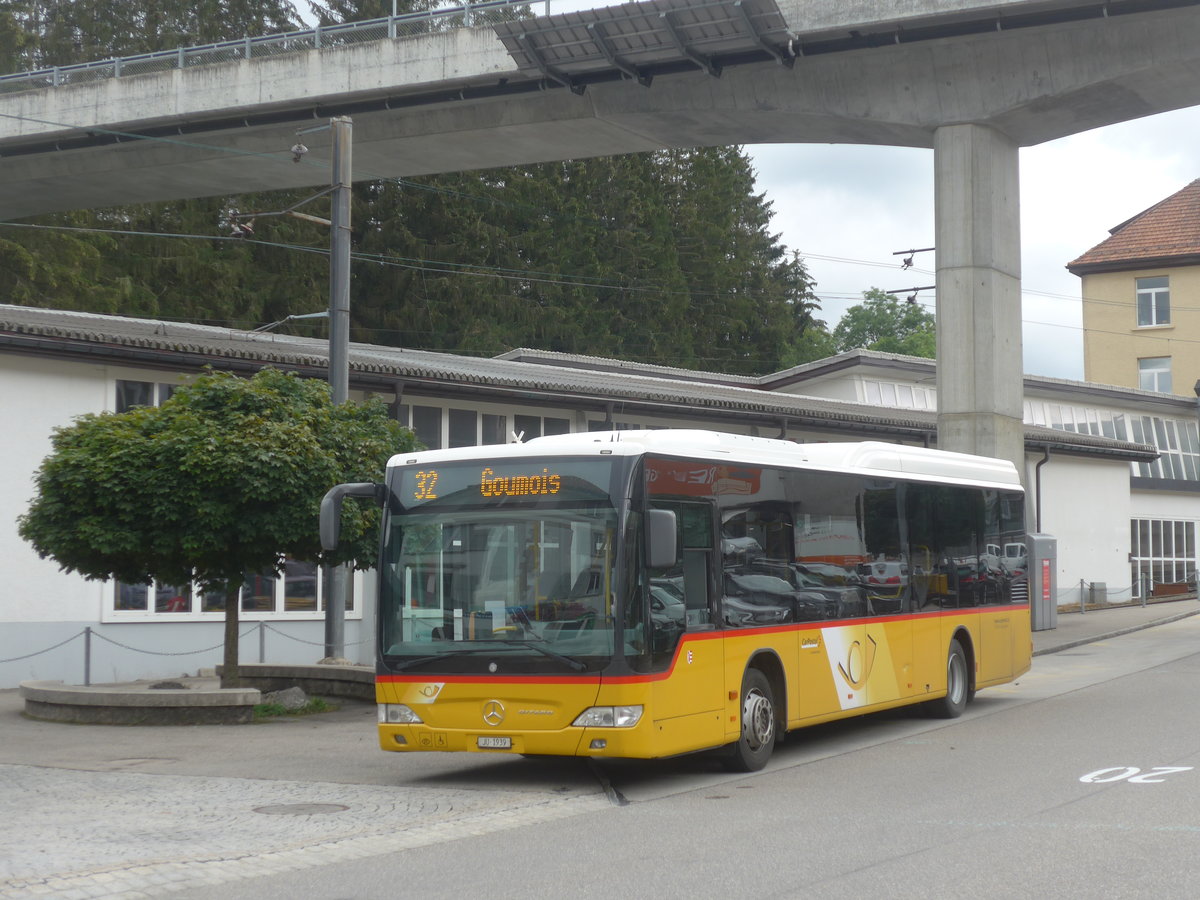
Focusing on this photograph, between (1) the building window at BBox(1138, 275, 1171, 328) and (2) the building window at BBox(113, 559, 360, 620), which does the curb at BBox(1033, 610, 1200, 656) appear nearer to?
(2) the building window at BBox(113, 559, 360, 620)

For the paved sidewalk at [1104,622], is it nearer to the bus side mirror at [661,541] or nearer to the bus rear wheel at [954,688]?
the bus rear wheel at [954,688]

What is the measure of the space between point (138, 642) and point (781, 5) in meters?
15.3

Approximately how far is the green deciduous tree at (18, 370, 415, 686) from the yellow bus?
4075 millimetres

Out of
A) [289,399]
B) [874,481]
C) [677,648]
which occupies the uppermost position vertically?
[289,399]

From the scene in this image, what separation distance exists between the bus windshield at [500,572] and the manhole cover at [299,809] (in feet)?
4.46

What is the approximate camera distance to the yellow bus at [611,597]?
37.7ft

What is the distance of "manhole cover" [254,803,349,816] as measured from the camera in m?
10.9

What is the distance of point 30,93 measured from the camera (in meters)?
33.3

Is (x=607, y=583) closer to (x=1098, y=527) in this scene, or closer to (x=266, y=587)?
(x=266, y=587)

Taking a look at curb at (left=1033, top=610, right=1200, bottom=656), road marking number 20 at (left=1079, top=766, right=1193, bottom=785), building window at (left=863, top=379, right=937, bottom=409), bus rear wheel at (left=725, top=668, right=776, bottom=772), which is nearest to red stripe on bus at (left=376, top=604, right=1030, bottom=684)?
bus rear wheel at (left=725, top=668, right=776, bottom=772)

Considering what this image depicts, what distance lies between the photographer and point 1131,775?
11.8 meters

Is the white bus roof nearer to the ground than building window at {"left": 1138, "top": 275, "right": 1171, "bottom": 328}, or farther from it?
nearer to the ground

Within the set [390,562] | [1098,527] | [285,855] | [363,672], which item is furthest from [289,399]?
[1098,527]

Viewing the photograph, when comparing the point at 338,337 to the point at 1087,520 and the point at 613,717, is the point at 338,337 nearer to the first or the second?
the point at 613,717
